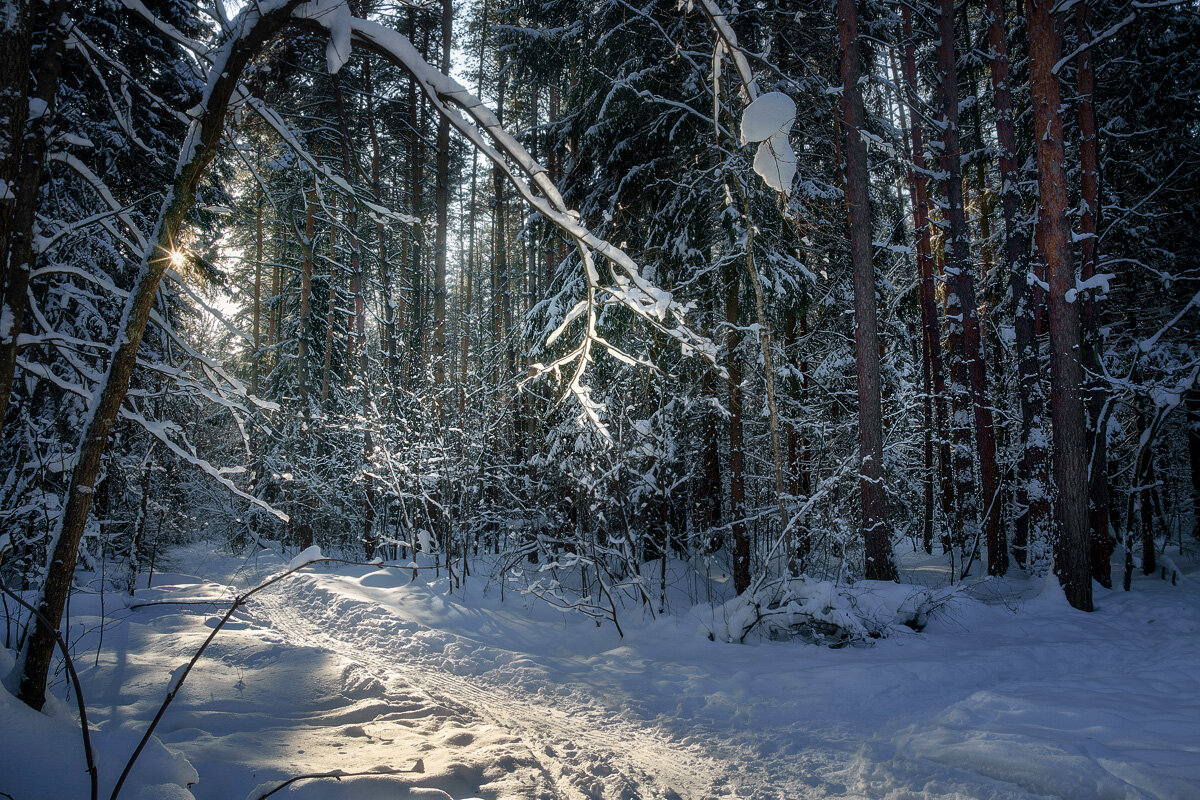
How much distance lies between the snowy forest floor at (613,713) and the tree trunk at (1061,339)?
4.00 feet

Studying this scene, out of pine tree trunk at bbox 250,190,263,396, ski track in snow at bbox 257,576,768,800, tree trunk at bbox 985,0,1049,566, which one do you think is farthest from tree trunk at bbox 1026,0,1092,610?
pine tree trunk at bbox 250,190,263,396

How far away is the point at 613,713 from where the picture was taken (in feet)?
12.6

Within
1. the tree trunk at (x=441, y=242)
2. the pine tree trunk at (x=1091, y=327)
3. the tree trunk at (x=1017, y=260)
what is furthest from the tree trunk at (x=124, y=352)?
the tree trunk at (x=1017, y=260)

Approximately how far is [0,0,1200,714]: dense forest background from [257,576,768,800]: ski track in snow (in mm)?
1149

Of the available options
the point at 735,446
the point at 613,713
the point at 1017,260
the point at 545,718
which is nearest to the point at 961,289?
the point at 1017,260

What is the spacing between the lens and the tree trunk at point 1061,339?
7051 millimetres

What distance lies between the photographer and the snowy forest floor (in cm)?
229

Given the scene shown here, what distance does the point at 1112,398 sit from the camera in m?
7.33

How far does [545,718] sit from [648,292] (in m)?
3.04

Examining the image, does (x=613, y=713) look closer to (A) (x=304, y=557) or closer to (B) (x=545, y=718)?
(B) (x=545, y=718)

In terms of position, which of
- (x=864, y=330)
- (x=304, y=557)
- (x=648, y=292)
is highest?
(x=864, y=330)

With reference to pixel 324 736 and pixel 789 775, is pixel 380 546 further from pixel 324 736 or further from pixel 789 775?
pixel 789 775

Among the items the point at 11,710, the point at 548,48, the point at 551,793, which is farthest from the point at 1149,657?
the point at 548,48

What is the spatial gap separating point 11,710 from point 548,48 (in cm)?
1231
